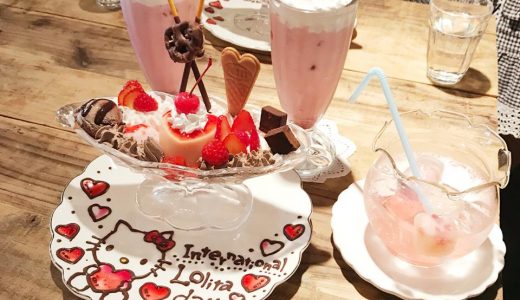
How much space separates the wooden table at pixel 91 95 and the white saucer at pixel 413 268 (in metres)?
0.03

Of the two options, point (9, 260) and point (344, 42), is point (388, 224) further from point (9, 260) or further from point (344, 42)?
point (9, 260)

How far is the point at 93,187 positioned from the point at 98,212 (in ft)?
0.21

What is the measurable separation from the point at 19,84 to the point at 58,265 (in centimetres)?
59

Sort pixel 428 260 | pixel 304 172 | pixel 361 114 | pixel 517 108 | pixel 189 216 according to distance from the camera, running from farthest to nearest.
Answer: pixel 517 108
pixel 361 114
pixel 304 172
pixel 189 216
pixel 428 260

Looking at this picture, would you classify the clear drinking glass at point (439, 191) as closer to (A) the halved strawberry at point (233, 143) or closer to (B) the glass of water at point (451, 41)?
(A) the halved strawberry at point (233, 143)

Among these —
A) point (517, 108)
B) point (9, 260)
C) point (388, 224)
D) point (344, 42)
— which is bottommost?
point (517, 108)

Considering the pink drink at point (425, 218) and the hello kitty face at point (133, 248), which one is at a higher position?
the pink drink at point (425, 218)

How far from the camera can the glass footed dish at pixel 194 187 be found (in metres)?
0.89

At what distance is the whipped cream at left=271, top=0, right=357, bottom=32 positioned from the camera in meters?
0.95

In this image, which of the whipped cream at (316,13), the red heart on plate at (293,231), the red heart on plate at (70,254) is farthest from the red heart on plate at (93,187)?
the whipped cream at (316,13)

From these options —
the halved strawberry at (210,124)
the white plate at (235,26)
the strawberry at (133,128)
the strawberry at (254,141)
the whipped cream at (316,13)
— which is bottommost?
the white plate at (235,26)

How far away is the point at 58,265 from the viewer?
2.84ft

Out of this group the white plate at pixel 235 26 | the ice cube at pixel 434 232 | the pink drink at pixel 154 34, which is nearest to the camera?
the ice cube at pixel 434 232

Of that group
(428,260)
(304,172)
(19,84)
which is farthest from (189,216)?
(19,84)
